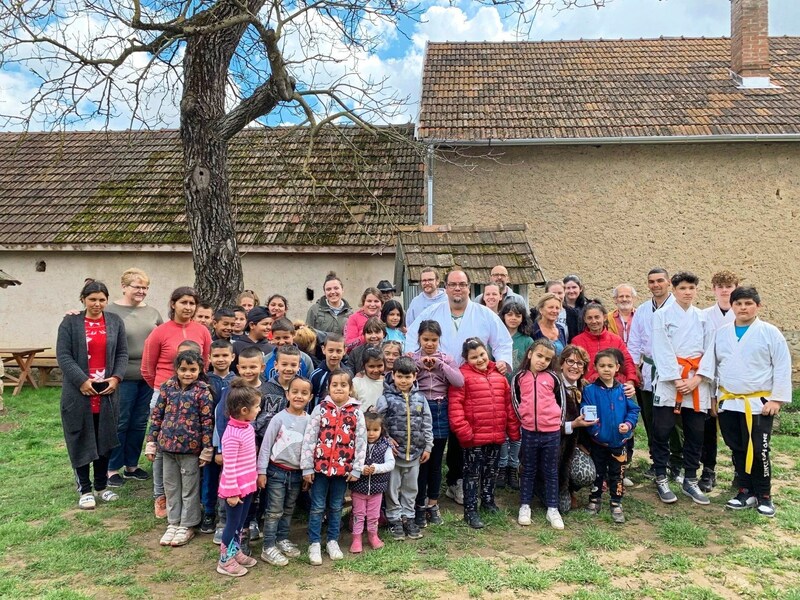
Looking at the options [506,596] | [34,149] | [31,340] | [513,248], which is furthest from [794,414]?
[34,149]

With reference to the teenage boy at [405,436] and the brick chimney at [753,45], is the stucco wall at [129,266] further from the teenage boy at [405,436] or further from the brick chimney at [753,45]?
the brick chimney at [753,45]

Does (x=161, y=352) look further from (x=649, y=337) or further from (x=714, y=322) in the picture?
(x=714, y=322)

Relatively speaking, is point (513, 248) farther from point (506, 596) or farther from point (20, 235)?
point (20, 235)

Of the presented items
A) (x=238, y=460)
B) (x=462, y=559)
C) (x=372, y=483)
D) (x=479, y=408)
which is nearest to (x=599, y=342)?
(x=479, y=408)

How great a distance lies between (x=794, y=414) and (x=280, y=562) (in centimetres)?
752

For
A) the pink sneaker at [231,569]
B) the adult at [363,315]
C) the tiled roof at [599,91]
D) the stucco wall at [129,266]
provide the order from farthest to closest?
the stucco wall at [129,266] → the tiled roof at [599,91] → the adult at [363,315] → the pink sneaker at [231,569]

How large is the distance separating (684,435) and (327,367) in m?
3.10

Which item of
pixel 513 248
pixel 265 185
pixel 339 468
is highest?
pixel 265 185

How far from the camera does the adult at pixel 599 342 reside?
4.73 metres

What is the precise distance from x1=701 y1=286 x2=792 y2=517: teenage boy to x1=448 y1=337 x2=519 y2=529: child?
5.94 ft

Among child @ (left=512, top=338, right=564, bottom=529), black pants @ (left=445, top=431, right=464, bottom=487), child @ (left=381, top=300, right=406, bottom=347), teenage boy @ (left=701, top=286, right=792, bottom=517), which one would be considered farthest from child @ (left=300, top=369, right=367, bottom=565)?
teenage boy @ (left=701, top=286, right=792, bottom=517)

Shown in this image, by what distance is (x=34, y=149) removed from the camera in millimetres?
13320

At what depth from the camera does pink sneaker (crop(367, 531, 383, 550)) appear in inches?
153

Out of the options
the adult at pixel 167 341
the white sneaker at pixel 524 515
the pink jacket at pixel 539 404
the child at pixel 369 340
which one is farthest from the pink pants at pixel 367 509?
the adult at pixel 167 341
